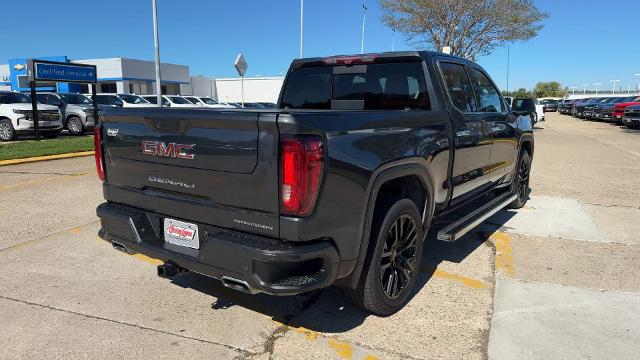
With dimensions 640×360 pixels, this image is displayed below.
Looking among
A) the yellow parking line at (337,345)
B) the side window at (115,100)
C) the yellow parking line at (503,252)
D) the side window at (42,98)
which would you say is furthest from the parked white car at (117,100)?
the yellow parking line at (337,345)

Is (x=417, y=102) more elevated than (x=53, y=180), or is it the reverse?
(x=417, y=102)

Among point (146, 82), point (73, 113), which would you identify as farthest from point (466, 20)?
point (146, 82)

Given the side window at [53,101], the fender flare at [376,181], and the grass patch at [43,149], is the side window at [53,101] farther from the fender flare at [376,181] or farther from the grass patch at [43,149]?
the fender flare at [376,181]

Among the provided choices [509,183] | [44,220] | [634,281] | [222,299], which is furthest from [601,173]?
[44,220]

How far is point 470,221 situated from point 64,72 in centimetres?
1705

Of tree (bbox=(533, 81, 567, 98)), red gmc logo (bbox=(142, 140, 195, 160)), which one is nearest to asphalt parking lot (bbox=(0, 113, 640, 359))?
red gmc logo (bbox=(142, 140, 195, 160))

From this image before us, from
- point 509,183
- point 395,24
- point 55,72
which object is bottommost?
point 509,183

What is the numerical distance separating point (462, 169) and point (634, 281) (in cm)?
179

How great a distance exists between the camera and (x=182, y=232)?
3.11 m

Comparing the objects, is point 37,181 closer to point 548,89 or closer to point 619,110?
point 619,110

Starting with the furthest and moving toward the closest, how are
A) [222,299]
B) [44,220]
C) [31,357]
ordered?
1. [44,220]
2. [222,299]
3. [31,357]

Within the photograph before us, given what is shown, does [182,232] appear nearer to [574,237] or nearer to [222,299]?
[222,299]

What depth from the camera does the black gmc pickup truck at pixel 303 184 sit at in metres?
2.66

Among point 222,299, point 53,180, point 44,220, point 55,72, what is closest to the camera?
point 222,299
